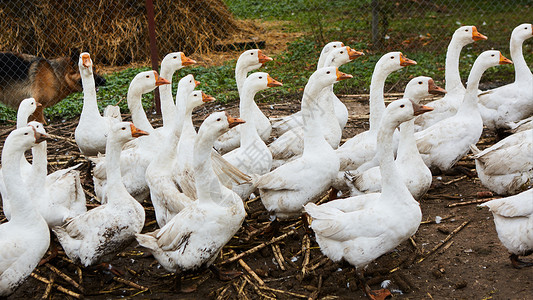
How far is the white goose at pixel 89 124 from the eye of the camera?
22.6 feet

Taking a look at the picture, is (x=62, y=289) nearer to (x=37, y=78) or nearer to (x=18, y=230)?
(x=18, y=230)

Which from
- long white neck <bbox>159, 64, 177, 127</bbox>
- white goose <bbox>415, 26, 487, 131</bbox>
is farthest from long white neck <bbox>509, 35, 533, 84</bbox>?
long white neck <bbox>159, 64, 177, 127</bbox>

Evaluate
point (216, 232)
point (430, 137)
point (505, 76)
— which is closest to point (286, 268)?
point (216, 232)

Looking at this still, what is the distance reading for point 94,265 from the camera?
5.14m

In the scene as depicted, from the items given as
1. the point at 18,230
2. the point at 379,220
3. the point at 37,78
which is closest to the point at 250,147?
the point at 379,220

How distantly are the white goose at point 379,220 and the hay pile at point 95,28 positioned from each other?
844cm

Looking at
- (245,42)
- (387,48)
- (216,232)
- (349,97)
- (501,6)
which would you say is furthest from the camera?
(501,6)

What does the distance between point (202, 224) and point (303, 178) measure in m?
1.17

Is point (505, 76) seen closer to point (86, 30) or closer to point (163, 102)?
point (163, 102)

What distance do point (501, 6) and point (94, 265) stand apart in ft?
44.7

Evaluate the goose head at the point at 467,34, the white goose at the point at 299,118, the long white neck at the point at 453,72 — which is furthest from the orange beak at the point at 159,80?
the goose head at the point at 467,34

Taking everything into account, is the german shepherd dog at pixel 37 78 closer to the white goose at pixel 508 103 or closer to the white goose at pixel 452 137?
the white goose at pixel 452 137

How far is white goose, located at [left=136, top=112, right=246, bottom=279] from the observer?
15.8ft

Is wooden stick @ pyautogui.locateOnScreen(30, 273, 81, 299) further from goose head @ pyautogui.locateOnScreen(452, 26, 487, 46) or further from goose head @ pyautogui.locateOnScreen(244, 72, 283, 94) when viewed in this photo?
goose head @ pyautogui.locateOnScreen(452, 26, 487, 46)
